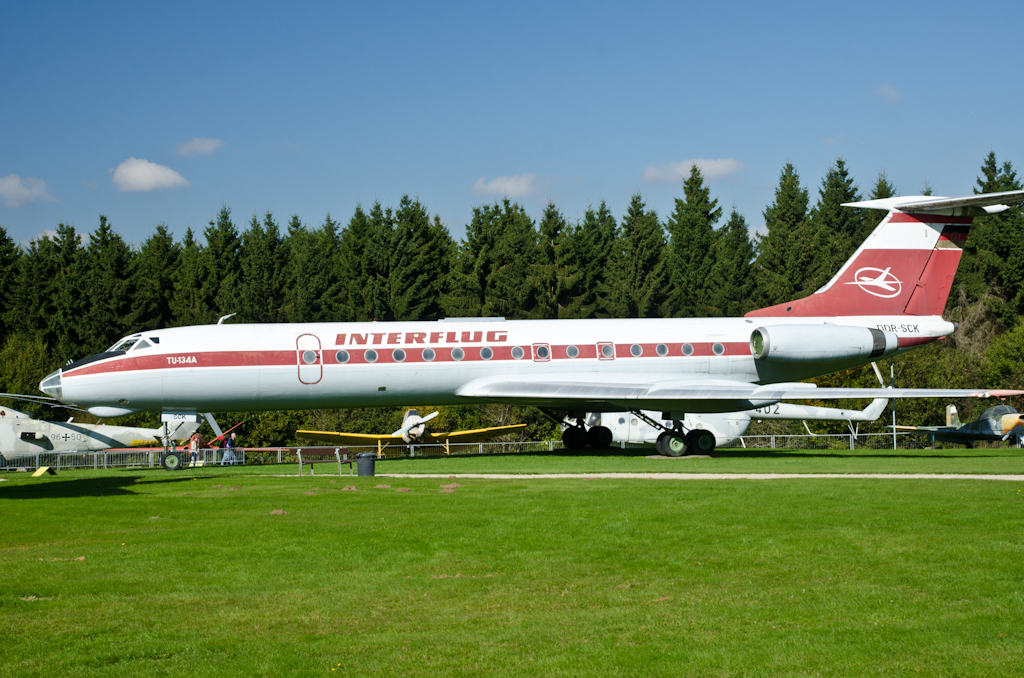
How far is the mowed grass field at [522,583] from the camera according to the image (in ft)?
21.9

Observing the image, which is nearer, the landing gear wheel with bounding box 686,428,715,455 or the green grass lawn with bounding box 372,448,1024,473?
the green grass lawn with bounding box 372,448,1024,473

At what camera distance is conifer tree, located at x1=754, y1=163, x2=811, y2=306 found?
205 feet

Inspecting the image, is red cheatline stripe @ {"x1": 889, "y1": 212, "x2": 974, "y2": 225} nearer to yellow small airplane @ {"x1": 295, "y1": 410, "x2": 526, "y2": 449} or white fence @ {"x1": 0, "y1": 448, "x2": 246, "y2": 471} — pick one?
yellow small airplane @ {"x1": 295, "y1": 410, "x2": 526, "y2": 449}

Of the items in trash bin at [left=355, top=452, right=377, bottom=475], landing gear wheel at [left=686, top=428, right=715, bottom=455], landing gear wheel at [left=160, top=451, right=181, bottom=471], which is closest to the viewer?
trash bin at [left=355, top=452, right=377, bottom=475]

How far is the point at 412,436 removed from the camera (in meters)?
32.9

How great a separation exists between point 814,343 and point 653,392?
523 cm

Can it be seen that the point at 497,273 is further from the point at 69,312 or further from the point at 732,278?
the point at 69,312

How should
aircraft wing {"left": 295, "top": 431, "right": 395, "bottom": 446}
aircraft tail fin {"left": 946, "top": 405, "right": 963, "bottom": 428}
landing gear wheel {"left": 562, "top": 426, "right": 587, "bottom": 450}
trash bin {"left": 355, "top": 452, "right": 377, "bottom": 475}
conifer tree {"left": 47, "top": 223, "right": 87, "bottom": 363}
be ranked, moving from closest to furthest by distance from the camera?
trash bin {"left": 355, "top": 452, "right": 377, "bottom": 475} < landing gear wheel {"left": 562, "top": 426, "right": 587, "bottom": 450} < aircraft wing {"left": 295, "top": 431, "right": 395, "bottom": 446} < aircraft tail fin {"left": 946, "top": 405, "right": 963, "bottom": 428} < conifer tree {"left": 47, "top": 223, "right": 87, "bottom": 363}

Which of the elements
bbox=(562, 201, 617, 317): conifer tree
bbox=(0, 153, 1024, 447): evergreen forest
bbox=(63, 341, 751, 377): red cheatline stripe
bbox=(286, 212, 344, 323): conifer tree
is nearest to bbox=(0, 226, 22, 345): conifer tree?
bbox=(0, 153, 1024, 447): evergreen forest

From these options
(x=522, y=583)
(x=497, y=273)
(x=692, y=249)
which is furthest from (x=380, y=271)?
(x=522, y=583)

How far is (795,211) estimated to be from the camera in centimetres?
7181

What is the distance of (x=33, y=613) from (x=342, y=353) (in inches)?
678

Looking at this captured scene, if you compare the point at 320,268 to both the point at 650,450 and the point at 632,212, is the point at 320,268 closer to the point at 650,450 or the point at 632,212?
the point at 632,212

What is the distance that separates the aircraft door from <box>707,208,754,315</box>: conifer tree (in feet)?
142
